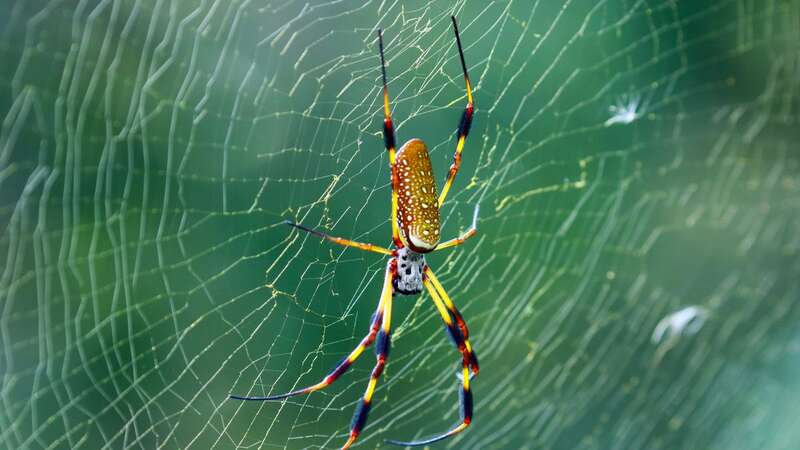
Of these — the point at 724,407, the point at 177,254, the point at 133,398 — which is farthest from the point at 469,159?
the point at 724,407

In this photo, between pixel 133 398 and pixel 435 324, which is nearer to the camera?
pixel 133 398

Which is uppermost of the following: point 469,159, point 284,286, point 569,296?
point 469,159

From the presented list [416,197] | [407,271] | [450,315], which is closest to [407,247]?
[407,271]

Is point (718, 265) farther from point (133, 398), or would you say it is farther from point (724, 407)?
point (133, 398)

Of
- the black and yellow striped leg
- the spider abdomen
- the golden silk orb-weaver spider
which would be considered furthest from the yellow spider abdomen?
the black and yellow striped leg

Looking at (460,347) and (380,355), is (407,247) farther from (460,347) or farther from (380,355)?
(460,347)

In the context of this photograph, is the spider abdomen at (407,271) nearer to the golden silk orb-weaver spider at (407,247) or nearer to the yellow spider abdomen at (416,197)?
the golden silk orb-weaver spider at (407,247)

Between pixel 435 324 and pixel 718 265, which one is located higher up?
pixel 435 324

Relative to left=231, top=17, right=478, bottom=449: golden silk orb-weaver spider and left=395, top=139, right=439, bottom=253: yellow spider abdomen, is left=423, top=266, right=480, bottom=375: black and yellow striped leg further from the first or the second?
left=395, top=139, right=439, bottom=253: yellow spider abdomen
